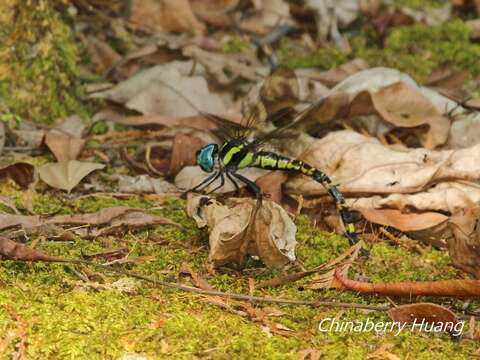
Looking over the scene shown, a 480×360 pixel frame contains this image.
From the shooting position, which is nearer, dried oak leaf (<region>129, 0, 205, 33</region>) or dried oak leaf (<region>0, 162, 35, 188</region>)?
dried oak leaf (<region>0, 162, 35, 188</region>)

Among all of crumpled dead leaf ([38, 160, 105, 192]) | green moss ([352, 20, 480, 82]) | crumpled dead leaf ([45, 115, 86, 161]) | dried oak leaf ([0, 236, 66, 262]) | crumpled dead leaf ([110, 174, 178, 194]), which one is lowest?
crumpled dead leaf ([110, 174, 178, 194])

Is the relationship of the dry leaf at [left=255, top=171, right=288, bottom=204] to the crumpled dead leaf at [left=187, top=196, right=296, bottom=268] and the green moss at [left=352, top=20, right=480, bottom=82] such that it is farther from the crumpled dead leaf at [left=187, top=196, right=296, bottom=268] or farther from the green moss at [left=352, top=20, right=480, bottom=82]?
the green moss at [left=352, top=20, right=480, bottom=82]

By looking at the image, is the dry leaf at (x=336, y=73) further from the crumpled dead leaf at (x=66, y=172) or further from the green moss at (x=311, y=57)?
the crumpled dead leaf at (x=66, y=172)

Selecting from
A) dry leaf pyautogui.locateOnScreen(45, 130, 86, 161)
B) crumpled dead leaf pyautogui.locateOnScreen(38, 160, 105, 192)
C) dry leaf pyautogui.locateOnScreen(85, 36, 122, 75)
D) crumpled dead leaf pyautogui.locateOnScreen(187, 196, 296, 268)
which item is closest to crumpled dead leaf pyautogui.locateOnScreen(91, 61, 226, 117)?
dry leaf pyautogui.locateOnScreen(85, 36, 122, 75)

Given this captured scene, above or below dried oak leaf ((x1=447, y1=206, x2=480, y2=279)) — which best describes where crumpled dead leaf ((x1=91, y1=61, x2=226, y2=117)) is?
below

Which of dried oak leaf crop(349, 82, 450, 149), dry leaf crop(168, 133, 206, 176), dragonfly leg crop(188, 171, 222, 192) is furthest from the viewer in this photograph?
dried oak leaf crop(349, 82, 450, 149)

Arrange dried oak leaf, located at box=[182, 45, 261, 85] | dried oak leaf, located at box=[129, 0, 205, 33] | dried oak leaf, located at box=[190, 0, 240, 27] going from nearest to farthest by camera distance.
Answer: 1. dried oak leaf, located at box=[182, 45, 261, 85]
2. dried oak leaf, located at box=[129, 0, 205, 33]
3. dried oak leaf, located at box=[190, 0, 240, 27]

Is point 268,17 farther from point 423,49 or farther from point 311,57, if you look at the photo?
point 423,49

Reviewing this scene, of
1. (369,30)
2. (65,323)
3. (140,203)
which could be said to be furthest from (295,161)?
(369,30)
